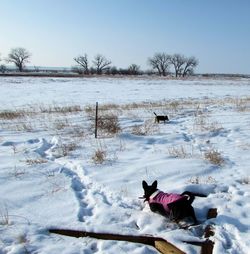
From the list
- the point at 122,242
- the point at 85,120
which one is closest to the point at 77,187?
the point at 122,242

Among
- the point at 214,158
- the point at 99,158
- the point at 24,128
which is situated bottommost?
the point at 24,128

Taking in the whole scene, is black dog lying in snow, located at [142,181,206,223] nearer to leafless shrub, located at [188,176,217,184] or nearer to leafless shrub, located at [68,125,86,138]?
leafless shrub, located at [188,176,217,184]

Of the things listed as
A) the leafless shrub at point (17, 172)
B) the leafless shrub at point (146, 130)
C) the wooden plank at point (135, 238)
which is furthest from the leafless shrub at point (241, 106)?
the wooden plank at point (135, 238)

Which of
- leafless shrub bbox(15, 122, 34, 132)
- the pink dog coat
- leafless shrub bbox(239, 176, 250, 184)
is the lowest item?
leafless shrub bbox(15, 122, 34, 132)

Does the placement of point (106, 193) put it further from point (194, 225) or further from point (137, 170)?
point (194, 225)

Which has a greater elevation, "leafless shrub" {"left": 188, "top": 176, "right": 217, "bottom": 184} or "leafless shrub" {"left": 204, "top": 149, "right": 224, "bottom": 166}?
"leafless shrub" {"left": 204, "top": 149, "right": 224, "bottom": 166}

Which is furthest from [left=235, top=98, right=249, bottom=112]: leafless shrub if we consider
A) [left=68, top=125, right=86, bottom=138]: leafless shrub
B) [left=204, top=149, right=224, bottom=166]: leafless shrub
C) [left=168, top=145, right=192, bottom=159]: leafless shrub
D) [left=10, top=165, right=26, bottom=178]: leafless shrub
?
[left=10, top=165, right=26, bottom=178]: leafless shrub

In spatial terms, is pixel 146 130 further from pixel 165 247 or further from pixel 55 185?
pixel 165 247

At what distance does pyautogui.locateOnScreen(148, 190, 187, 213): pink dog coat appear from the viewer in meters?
4.19

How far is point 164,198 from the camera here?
4332mm

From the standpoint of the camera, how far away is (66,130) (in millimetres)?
10219

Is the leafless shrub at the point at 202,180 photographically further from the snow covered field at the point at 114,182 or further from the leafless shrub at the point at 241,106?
the leafless shrub at the point at 241,106

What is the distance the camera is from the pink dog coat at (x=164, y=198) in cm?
419

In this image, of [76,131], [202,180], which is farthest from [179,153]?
[76,131]
